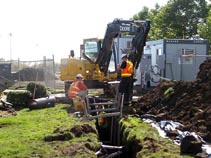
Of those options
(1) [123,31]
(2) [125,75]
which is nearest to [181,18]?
(1) [123,31]

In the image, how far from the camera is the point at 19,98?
2073cm

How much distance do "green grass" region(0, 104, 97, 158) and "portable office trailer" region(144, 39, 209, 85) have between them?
45.1 ft

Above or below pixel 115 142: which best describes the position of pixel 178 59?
above

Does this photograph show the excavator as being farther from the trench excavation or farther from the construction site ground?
the trench excavation

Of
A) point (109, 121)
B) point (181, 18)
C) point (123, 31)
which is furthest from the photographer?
point (181, 18)

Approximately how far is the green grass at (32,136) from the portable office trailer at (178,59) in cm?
1375

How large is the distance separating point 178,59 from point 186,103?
14.6 m

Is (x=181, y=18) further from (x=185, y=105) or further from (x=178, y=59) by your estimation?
(x=185, y=105)

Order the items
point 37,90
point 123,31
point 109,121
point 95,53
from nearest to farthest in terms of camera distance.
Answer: point 109,121 → point 123,31 → point 37,90 → point 95,53

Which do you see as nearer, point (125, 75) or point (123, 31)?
point (125, 75)

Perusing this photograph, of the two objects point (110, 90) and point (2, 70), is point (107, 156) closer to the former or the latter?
point (110, 90)

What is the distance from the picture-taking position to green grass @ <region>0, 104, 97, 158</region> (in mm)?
9266

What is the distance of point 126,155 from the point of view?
11.2 m

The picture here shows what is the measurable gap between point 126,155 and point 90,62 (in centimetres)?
1173
